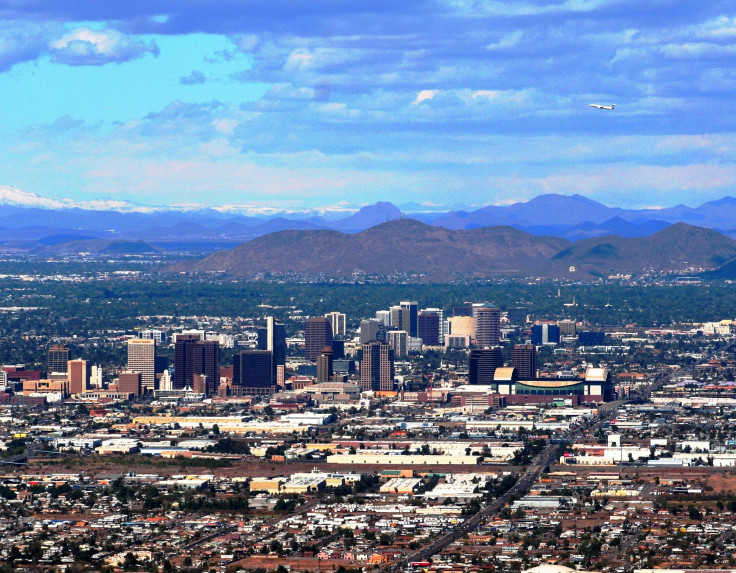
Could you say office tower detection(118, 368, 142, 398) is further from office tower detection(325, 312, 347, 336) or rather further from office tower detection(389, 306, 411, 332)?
office tower detection(389, 306, 411, 332)

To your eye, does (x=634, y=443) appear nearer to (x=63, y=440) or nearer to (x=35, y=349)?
(x=63, y=440)

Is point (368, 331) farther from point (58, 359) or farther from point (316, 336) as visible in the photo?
point (58, 359)

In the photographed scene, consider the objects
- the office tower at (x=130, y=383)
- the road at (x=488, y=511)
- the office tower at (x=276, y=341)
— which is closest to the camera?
the road at (x=488, y=511)

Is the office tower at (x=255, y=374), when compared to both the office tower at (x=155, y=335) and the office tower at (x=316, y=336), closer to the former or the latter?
the office tower at (x=316, y=336)

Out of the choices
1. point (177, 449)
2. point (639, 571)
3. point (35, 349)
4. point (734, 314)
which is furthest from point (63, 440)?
point (734, 314)

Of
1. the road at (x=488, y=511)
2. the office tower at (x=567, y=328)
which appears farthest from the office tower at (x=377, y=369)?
the office tower at (x=567, y=328)
